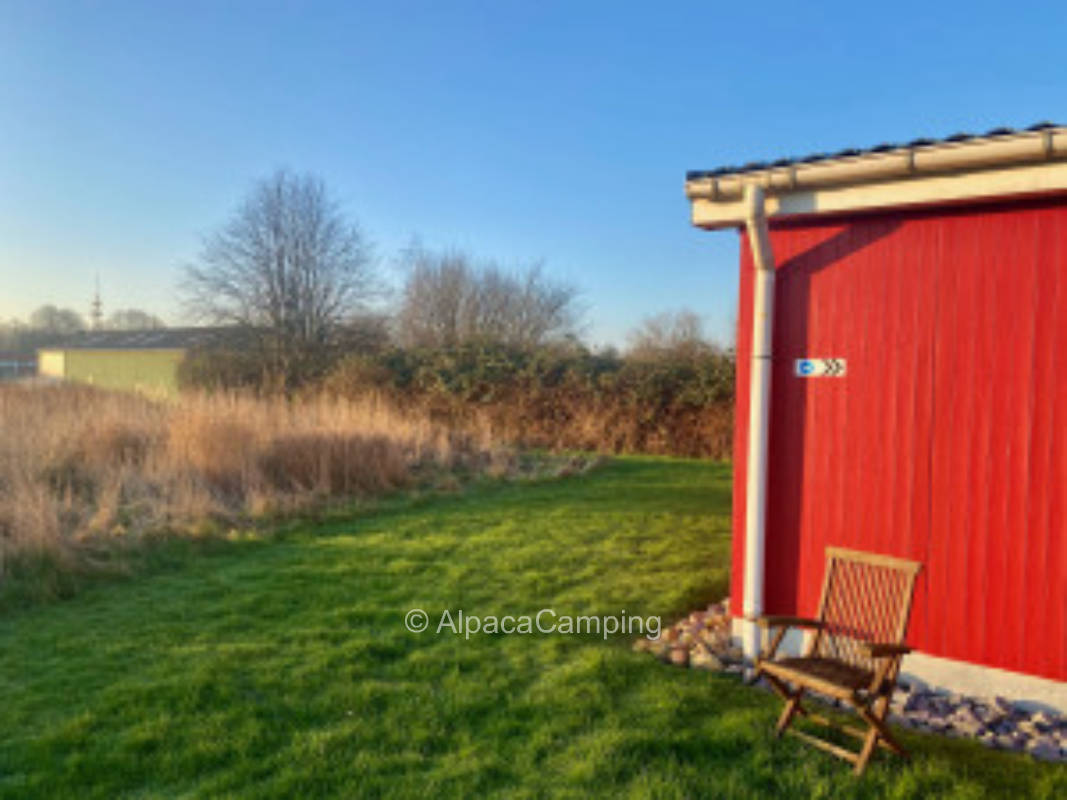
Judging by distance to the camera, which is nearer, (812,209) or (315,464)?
(812,209)

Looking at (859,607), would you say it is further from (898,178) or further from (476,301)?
(476,301)

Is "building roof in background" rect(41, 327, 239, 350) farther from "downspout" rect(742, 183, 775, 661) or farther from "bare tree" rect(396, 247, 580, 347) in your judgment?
"downspout" rect(742, 183, 775, 661)

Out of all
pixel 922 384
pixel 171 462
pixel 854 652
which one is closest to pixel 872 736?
pixel 854 652

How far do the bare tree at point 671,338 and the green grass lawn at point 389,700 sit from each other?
925cm

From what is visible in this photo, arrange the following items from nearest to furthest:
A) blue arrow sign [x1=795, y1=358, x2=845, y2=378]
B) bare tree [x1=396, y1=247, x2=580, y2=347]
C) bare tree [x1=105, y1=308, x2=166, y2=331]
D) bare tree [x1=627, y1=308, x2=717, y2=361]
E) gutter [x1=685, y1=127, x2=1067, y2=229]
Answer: gutter [x1=685, y1=127, x2=1067, y2=229], blue arrow sign [x1=795, y1=358, x2=845, y2=378], bare tree [x1=627, y1=308, x2=717, y2=361], bare tree [x1=396, y1=247, x2=580, y2=347], bare tree [x1=105, y1=308, x2=166, y2=331]

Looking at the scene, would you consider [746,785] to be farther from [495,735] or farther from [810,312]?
[810,312]

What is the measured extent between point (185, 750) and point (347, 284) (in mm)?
23563

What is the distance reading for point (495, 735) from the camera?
333 centimetres

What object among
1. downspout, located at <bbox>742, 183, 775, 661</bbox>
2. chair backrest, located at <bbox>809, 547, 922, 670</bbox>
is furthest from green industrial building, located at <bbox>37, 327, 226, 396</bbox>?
chair backrest, located at <bbox>809, 547, 922, 670</bbox>

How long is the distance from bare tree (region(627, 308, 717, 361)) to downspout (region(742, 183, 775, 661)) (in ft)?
35.5

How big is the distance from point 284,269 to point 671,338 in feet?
48.9

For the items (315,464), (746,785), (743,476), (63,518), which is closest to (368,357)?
(315,464)


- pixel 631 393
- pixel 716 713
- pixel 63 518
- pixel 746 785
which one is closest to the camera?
pixel 746 785

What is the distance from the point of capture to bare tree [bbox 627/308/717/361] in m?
15.2
